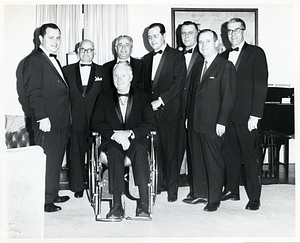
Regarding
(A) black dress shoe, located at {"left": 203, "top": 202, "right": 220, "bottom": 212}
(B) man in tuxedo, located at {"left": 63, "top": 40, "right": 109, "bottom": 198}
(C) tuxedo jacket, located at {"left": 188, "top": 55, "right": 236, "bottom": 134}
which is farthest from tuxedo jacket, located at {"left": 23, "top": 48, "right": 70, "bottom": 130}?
(A) black dress shoe, located at {"left": 203, "top": 202, "right": 220, "bottom": 212}

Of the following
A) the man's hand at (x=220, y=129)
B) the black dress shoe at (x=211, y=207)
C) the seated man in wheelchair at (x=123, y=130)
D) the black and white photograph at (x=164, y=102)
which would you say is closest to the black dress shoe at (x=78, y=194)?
the black and white photograph at (x=164, y=102)

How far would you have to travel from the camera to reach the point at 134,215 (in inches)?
167

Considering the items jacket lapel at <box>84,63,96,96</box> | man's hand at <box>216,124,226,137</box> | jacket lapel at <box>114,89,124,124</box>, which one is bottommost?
Result: man's hand at <box>216,124,226,137</box>

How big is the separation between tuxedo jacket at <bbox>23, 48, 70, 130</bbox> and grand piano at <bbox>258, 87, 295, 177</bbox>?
1.97 metres

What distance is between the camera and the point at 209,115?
4.38 metres

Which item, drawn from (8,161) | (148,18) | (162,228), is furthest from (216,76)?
(8,161)

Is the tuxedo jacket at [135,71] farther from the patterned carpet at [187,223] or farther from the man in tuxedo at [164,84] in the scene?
the patterned carpet at [187,223]

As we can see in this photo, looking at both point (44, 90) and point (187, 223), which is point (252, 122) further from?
point (44, 90)

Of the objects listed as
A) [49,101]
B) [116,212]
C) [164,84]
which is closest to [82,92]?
[49,101]

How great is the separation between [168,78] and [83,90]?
849mm

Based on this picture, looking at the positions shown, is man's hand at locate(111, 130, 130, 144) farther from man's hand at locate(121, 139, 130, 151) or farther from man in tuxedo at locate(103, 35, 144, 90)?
man in tuxedo at locate(103, 35, 144, 90)

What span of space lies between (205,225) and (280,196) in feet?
2.79

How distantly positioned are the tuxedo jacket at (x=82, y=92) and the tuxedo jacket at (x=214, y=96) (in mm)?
951

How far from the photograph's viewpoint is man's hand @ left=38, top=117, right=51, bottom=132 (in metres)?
4.35
